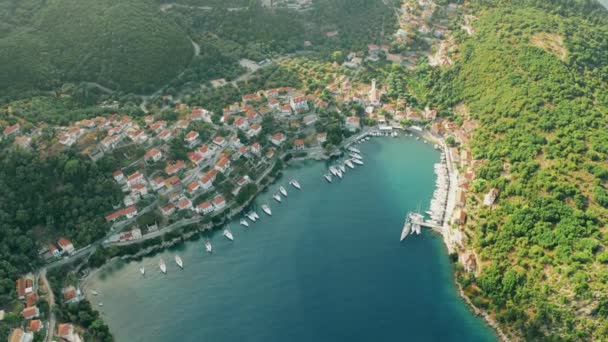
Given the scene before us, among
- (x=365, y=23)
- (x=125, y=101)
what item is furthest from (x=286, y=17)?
(x=125, y=101)

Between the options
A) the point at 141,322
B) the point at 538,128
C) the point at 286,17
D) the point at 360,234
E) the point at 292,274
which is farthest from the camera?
the point at 286,17

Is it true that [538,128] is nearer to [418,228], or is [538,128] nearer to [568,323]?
[418,228]

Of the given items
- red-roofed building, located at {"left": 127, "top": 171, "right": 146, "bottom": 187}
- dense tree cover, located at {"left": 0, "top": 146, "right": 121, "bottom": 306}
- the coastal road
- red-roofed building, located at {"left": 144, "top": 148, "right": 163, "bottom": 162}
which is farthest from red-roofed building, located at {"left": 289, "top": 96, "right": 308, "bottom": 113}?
the coastal road

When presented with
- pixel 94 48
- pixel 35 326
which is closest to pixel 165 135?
pixel 94 48

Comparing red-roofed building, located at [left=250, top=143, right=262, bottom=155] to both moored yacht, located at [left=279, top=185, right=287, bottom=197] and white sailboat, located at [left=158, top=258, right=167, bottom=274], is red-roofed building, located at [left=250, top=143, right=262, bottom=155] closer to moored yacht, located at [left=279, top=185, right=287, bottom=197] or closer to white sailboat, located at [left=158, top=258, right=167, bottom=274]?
moored yacht, located at [left=279, top=185, right=287, bottom=197]

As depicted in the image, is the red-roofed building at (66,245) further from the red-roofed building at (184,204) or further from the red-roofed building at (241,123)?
the red-roofed building at (241,123)

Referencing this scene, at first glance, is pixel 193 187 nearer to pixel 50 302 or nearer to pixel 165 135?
pixel 165 135
